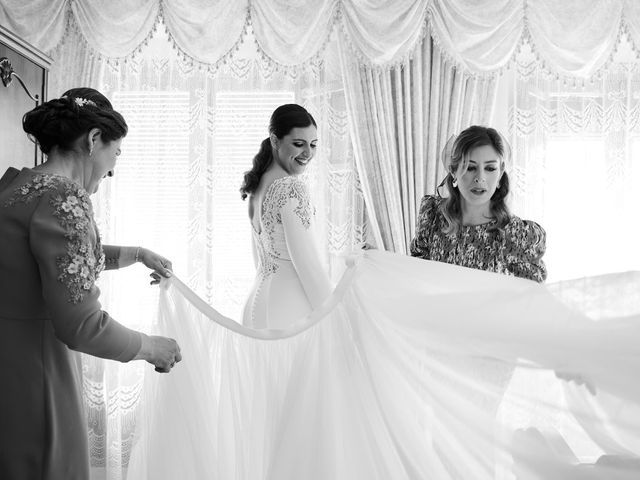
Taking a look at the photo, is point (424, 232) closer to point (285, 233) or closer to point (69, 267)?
Answer: point (285, 233)

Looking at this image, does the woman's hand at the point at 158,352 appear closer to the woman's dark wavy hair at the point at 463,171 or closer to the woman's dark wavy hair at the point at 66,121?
the woman's dark wavy hair at the point at 66,121

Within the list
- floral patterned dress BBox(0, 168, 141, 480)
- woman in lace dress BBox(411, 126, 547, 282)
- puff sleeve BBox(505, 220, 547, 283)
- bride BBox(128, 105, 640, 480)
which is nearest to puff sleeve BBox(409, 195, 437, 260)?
woman in lace dress BBox(411, 126, 547, 282)

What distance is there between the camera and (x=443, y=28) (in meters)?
3.51

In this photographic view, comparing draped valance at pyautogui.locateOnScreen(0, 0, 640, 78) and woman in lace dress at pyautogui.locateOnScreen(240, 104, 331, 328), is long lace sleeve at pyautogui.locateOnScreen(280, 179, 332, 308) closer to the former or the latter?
woman in lace dress at pyautogui.locateOnScreen(240, 104, 331, 328)

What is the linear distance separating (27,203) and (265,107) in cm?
241

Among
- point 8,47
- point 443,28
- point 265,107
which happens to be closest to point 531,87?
point 443,28

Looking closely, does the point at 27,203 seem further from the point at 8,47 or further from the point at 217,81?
the point at 217,81

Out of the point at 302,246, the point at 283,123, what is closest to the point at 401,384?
the point at 302,246

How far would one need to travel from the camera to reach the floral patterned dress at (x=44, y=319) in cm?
137

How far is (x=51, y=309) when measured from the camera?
137 centimetres

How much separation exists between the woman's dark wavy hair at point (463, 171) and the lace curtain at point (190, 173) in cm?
137

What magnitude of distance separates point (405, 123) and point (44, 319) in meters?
2.52

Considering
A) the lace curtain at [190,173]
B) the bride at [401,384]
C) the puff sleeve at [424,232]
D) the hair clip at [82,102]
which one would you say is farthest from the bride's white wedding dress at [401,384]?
the lace curtain at [190,173]

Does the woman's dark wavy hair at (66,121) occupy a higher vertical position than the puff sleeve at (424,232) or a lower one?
higher
